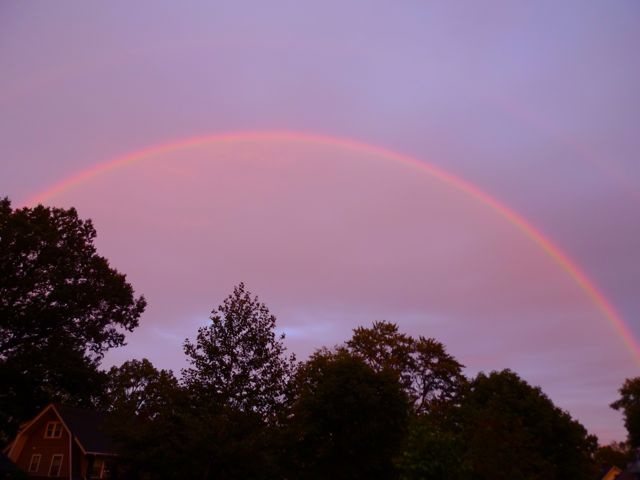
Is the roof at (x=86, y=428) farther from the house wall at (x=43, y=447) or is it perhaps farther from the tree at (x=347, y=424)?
the tree at (x=347, y=424)

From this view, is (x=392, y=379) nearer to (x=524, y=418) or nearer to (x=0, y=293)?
(x=524, y=418)

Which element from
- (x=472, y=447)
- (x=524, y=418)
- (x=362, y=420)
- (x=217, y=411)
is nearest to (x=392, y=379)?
(x=362, y=420)

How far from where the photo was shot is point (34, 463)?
4594 cm

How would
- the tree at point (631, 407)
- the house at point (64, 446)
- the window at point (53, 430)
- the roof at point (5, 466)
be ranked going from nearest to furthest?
the roof at point (5, 466), the house at point (64, 446), the window at point (53, 430), the tree at point (631, 407)

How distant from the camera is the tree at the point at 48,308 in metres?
36.3

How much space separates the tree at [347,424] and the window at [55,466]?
22263mm

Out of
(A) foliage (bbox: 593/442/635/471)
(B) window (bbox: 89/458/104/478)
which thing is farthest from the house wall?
(A) foliage (bbox: 593/442/635/471)

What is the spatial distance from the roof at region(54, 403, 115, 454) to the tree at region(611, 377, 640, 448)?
79057mm

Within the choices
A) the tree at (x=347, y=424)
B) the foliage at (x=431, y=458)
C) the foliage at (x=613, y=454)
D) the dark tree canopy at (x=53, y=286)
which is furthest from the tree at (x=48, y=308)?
the foliage at (x=613, y=454)

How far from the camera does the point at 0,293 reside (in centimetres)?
3591


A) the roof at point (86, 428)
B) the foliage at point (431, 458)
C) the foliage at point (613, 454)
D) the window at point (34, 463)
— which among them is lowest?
the foliage at point (431, 458)

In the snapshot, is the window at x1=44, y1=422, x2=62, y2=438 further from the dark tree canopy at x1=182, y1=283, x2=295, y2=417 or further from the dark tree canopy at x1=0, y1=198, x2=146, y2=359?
the dark tree canopy at x1=182, y1=283, x2=295, y2=417

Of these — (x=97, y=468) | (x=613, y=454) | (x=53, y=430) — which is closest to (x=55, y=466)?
(x=53, y=430)

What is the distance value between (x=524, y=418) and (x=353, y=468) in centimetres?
2183
